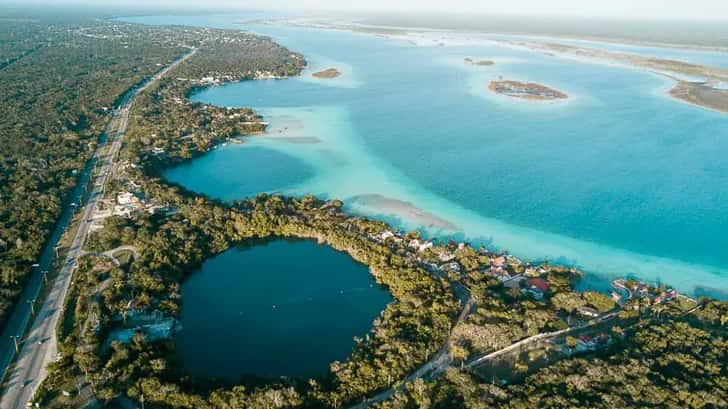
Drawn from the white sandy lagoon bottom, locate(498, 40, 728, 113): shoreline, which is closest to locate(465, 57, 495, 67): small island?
locate(498, 40, 728, 113): shoreline

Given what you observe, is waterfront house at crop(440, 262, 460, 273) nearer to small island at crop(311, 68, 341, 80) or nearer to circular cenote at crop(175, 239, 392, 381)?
→ circular cenote at crop(175, 239, 392, 381)

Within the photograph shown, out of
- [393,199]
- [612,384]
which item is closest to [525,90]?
[393,199]

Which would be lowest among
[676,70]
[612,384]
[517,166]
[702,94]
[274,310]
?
[274,310]

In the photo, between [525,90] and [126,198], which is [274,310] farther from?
[525,90]

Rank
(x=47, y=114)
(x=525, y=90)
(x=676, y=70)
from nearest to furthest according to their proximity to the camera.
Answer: (x=47, y=114) < (x=525, y=90) < (x=676, y=70)

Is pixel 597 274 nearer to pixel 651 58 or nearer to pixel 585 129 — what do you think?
pixel 585 129

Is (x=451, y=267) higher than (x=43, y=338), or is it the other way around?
(x=451, y=267)
